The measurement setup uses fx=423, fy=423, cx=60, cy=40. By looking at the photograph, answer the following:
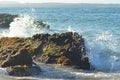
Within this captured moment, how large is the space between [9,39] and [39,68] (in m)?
5.13

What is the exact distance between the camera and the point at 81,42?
26.8 meters

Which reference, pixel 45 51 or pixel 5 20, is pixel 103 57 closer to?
pixel 45 51

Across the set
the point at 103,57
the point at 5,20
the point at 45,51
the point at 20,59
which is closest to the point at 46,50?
the point at 45,51

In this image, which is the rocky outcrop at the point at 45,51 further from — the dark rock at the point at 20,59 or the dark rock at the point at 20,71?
the dark rock at the point at 20,71

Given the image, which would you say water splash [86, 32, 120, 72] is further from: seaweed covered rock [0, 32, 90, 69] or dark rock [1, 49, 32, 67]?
dark rock [1, 49, 32, 67]

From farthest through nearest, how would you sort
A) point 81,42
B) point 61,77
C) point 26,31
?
point 26,31 → point 81,42 → point 61,77

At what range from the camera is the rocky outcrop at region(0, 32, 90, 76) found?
23828mm

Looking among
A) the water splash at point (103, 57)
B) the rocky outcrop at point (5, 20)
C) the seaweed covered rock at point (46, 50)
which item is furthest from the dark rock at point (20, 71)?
the rocky outcrop at point (5, 20)

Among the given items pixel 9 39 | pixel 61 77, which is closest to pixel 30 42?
pixel 9 39

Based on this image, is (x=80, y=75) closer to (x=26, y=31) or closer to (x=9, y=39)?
(x=9, y=39)

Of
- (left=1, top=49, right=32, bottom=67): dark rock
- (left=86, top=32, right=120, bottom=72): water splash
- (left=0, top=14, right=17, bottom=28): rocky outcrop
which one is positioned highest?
(left=1, top=49, right=32, bottom=67): dark rock

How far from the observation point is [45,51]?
26516 millimetres

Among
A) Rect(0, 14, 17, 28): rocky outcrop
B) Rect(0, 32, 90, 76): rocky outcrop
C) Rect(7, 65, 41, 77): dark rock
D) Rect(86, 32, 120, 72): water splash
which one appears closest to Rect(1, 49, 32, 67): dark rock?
Rect(0, 32, 90, 76): rocky outcrop

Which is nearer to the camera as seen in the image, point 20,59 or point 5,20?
point 20,59
